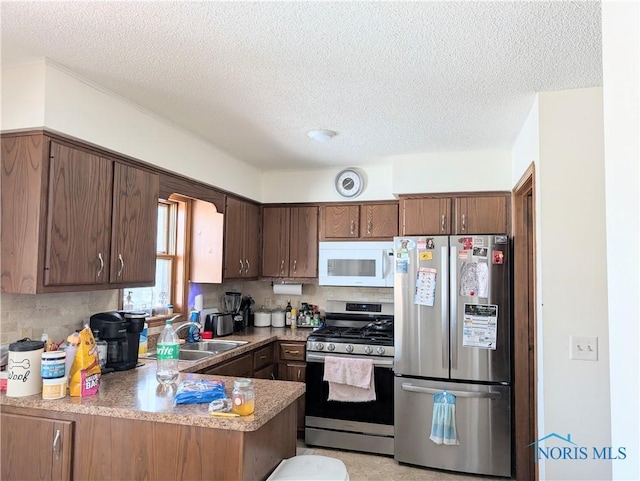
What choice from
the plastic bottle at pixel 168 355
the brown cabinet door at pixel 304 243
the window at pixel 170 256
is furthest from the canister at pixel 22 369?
the brown cabinet door at pixel 304 243

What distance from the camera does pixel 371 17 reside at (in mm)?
1650

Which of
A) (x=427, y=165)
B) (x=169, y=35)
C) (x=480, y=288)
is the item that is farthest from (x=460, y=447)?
(x=169, y=35)

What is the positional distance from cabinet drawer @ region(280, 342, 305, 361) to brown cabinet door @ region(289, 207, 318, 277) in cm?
72

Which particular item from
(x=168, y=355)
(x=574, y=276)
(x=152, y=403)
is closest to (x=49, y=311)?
(x=168, y=355)

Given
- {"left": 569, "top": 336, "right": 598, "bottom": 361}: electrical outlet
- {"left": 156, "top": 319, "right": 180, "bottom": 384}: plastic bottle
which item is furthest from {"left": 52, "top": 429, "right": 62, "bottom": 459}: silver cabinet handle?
{"left": 569, "top": 336, "right": 598, "bottom": 361}: electrical outlet

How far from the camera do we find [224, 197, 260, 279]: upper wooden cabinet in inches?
149

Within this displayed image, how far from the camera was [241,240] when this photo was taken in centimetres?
401

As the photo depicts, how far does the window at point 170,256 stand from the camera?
141 inches

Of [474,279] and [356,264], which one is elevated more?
[356,264]

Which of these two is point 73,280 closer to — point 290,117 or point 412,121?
point 290,117

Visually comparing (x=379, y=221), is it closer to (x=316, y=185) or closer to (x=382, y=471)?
(x=316, y=185)

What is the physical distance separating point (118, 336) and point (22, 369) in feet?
1.78

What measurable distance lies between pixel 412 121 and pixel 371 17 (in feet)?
4.11

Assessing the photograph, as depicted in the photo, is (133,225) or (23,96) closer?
(23,96)
